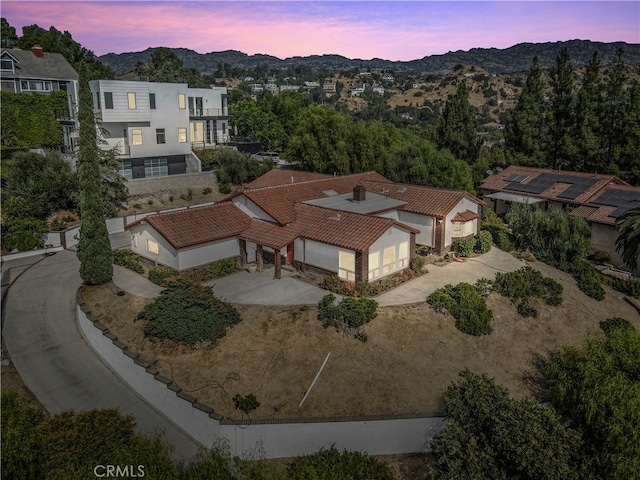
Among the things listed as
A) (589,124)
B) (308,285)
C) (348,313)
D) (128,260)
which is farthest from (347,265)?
(589,124)

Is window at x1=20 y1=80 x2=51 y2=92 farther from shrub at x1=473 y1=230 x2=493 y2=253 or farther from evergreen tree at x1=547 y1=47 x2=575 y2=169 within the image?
evergreen tree at x1=547 y1=47 x2=575 y2=169

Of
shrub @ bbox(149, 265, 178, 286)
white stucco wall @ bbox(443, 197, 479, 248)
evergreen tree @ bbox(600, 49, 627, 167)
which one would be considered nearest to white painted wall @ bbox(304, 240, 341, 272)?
shrub @ bbox(149, 265, 178, 286)

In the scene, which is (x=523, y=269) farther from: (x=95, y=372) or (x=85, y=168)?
(x=85, y=168)

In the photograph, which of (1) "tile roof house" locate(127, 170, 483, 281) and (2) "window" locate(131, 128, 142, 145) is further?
(2) "window" locate(131, 128, 142, 145)

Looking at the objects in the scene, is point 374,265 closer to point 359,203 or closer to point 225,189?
point 359,203

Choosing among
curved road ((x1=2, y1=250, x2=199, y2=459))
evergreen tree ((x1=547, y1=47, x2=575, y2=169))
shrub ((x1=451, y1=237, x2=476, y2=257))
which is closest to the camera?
curved road ((x1=2, y1=250, x2=199, y2=459))

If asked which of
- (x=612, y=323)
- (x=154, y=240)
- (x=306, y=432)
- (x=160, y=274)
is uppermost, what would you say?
(x=154, y=240)
